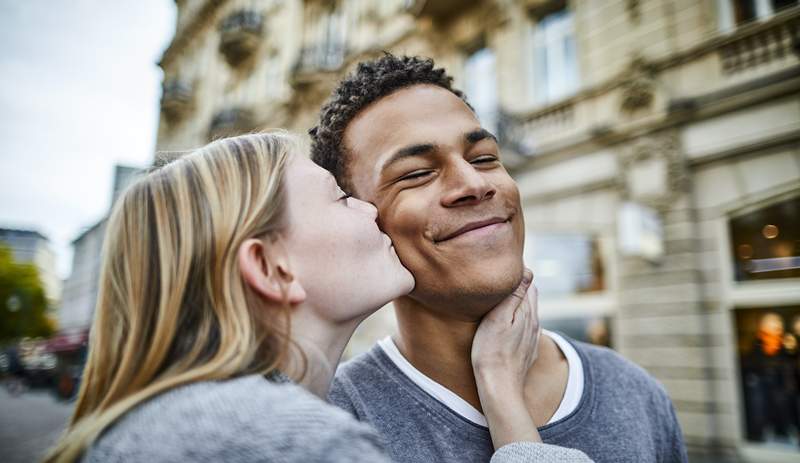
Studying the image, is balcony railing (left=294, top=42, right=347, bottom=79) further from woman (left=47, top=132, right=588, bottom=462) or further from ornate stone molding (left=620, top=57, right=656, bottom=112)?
woman (left=47, top=132, right=588, bottom=462)

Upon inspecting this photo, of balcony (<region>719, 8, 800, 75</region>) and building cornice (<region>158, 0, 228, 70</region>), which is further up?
building cornice (<region>158, 0, 228, 70</region>)

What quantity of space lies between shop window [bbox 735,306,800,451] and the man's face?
5.68 m

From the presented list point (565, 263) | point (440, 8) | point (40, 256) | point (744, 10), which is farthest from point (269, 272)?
point (40, 256)

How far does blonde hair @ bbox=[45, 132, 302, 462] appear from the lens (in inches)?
35.2

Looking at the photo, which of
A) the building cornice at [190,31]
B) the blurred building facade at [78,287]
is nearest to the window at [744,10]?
the building cornice at [190,31]

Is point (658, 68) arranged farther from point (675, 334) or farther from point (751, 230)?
point (675, 334)

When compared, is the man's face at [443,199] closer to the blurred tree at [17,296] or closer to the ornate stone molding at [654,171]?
the ornate stone molding at [654,171]

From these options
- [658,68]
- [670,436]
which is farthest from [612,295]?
[670,436]

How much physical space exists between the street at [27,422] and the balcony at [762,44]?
24.2 feet

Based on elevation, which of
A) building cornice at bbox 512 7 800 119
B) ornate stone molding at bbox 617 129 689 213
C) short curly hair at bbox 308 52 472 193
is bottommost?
short curly hair at bbox 308 52 472 193

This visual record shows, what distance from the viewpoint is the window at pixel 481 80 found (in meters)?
8.95

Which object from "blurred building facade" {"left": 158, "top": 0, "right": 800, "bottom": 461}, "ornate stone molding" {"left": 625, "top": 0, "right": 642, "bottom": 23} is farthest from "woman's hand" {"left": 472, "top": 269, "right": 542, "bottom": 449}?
"ornate stone molding" {"left": 625, "top": 0, "right": 642, "bottom": 23}

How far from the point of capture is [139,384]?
0.87 meters

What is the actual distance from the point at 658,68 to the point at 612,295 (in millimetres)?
3315
